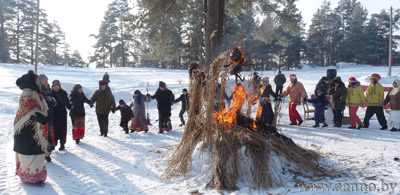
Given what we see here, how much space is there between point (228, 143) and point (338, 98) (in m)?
5.80

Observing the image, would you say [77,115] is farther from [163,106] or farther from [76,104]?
[163,106]

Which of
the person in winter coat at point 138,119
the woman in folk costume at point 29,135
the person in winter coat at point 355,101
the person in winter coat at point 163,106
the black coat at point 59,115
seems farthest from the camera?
the person in winter coat at point 138,119

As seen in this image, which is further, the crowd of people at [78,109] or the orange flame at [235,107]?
the orange flame at [235,107]

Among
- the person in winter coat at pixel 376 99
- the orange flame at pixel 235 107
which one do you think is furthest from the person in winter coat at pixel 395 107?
the orange flame at pixel 235 107

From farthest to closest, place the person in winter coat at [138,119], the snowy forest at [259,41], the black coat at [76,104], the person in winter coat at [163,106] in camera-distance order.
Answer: the snowy forest at [259,41]
the person in winter coat at [138,119]
the person in winter coat at [163,106]
the black coat at [76,104]

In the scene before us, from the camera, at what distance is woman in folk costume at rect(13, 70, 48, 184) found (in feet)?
13.9

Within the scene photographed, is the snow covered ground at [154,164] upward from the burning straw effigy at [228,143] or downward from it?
downward

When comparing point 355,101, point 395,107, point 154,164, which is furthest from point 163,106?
point 395,107

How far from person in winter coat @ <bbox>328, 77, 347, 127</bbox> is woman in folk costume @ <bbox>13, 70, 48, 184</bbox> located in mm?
7889

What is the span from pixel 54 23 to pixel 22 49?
13133 millimetres

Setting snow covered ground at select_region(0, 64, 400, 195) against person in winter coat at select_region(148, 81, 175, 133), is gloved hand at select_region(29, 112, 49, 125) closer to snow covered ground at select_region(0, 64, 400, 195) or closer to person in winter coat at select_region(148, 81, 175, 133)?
snow covered ground at select_region(0, 64, 400, 195)

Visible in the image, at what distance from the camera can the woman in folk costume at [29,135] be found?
13.9 ft

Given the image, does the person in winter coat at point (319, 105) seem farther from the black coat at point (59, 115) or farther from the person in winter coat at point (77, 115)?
the black coat at point (59, 115)

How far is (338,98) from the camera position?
8.62 meters
